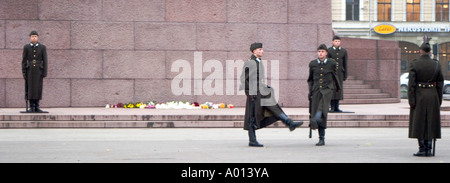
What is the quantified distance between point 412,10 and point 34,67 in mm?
52776

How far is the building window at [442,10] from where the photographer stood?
64.6 metres

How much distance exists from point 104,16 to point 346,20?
4676 cm

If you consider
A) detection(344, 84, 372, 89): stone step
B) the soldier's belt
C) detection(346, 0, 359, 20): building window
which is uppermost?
detection(346, 0, 359, 20): building window

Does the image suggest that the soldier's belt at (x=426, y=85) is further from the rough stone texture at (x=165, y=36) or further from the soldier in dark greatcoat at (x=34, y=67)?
the rough stone texture at (x=165, y=36)

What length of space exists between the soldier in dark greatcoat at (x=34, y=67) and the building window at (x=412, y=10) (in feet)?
171

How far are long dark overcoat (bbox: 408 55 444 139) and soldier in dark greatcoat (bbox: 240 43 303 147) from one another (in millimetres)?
2063

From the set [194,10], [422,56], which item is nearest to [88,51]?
[194,10]

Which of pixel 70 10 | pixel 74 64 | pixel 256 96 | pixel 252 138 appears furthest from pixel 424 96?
pixel 70 10

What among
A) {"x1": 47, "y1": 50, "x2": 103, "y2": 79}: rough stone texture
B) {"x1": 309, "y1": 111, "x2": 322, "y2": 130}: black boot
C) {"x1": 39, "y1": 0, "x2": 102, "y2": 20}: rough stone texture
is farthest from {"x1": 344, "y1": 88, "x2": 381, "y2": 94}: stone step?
{"x1": 309, "y1": 111, "x2": 322, "y2": 130}: black boot

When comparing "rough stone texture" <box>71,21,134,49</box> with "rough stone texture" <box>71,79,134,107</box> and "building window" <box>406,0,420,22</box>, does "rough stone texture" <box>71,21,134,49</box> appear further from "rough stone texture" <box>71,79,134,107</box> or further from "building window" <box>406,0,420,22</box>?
"building window" <box>406,0,420,22</box>

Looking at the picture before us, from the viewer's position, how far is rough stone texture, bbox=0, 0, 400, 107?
1912cm

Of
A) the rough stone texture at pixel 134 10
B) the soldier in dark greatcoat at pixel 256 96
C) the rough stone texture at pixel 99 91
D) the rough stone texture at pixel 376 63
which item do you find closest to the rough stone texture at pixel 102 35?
the rough stone texture at pixel 134 10

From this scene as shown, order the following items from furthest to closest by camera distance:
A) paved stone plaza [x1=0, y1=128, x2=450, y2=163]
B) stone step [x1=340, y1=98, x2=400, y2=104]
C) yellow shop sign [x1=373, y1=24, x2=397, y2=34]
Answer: yellow shop sign [x1=373, y1=24, x2=397, y2=34] → stone step [x1=340, y1=98, x2=400, y2=104] → paved stone plaza [x1=0, y1=128, x2=450, y2=163]

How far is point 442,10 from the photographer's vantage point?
64750 mm
